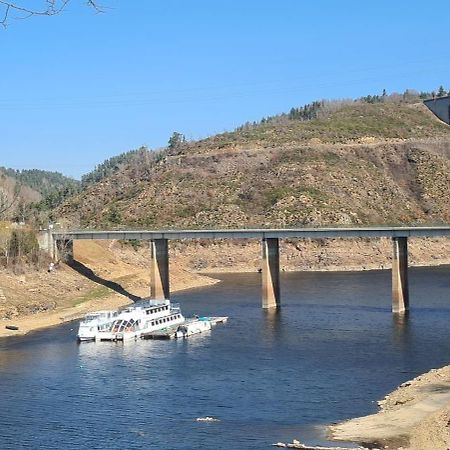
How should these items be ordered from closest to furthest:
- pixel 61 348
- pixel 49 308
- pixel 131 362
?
pixel 131 362, pixel 61 348, pixel 49 308

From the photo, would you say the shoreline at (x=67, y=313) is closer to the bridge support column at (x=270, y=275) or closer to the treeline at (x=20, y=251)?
the treeline at (x=20, y=251)

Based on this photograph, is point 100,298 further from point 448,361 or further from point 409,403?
point 409,403

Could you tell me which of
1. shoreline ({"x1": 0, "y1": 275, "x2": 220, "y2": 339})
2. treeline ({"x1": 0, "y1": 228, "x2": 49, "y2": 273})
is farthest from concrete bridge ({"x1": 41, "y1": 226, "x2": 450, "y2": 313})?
shoreline ({"x1": 0, "y1": 275, "x2": 220, "y2": 339})

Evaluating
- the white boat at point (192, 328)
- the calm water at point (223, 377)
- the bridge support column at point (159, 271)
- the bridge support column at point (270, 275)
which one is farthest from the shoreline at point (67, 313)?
the bridge support column at point (270, 275)

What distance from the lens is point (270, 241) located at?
12531cm

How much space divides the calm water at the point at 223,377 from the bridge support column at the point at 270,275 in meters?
2.57

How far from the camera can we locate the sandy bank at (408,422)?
51.2 metres

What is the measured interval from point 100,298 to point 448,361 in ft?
213

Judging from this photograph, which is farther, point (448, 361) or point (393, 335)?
point (393, 335)

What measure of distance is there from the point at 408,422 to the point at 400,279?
57395 mm

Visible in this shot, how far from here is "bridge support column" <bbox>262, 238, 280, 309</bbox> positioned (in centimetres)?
11925

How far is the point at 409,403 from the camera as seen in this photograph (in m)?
60.8

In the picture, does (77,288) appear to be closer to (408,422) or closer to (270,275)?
(270,275)

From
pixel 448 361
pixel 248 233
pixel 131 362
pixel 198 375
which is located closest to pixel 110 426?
pixel 198 375
